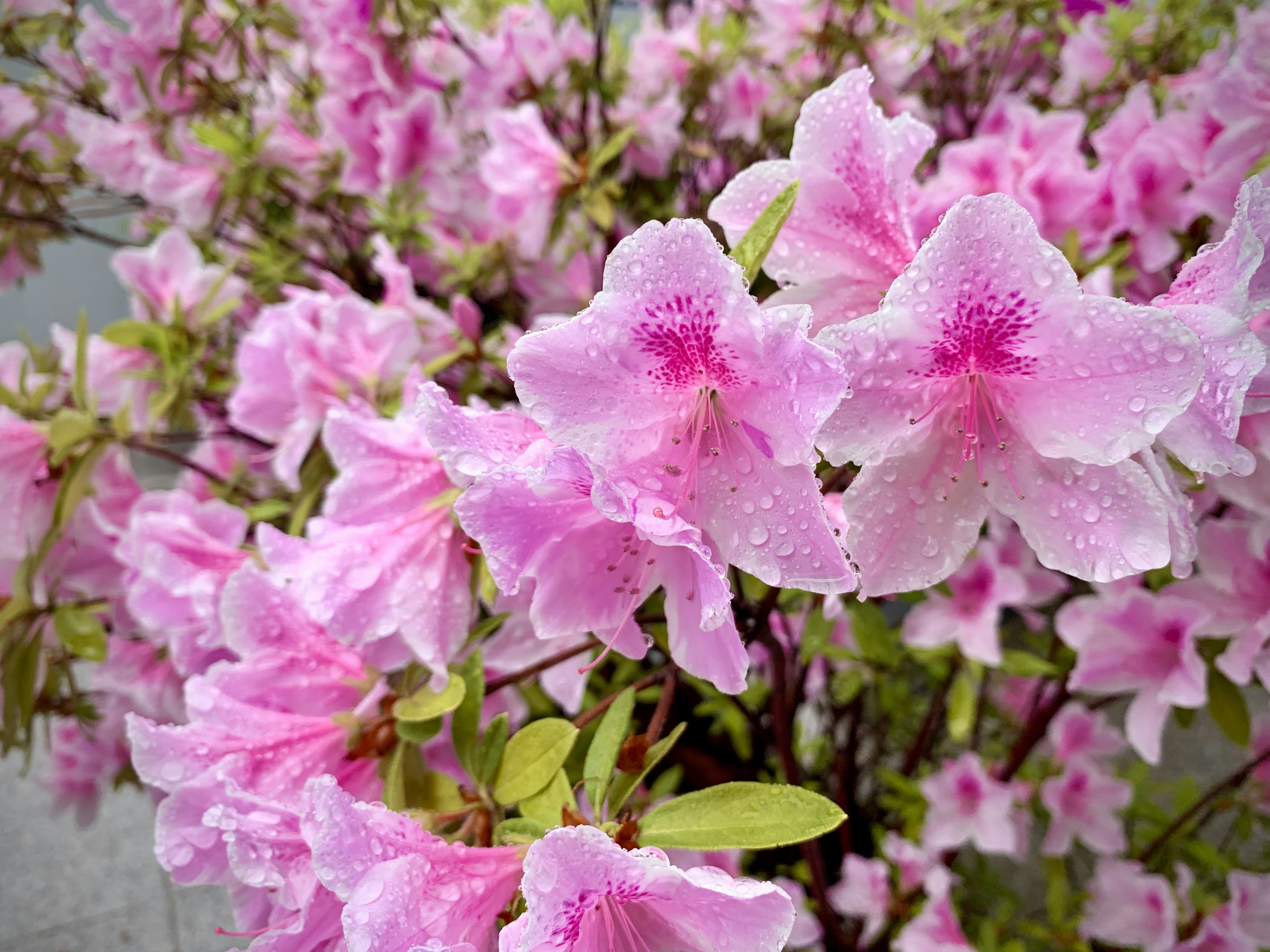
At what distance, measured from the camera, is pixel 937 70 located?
126 centimetres

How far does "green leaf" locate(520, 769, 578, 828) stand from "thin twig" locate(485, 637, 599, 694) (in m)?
0.08

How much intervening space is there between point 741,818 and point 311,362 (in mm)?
550

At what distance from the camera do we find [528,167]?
0.99 meters

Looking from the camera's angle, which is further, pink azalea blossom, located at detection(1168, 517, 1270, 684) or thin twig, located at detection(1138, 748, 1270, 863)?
thin twig, located at detection(1138, 748, 1270, 863)

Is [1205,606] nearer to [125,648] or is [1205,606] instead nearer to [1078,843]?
[1078,843]

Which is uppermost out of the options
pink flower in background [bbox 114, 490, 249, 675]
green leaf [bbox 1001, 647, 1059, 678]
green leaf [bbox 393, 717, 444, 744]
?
green leaf [bbox 393, 717, 444, 744]

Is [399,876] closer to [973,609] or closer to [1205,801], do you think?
[973,609]

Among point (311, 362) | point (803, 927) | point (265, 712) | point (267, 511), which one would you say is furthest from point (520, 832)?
point (803, 927)

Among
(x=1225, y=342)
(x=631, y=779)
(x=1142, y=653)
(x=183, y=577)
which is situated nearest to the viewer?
(x=1225, y=342)

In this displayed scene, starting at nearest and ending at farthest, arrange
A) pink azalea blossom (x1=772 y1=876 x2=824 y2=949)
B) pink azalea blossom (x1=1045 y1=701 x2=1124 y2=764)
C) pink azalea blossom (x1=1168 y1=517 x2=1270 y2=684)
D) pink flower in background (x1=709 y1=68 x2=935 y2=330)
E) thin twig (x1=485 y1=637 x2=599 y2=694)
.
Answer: pink flower in background (x1=709 y1=68 x2=935 y2=330) → thin twig (x1=485 y1=637 x2=599 y2=694) → pink azalea blossom (x1=1168 y1=517 x2=1270 y2=684) → pink azalea blossom (x1=772 y1=876 x2=824 y2=949) → pink azalea blossom (x1=1045 y1=701 x2=1124 y2=764)

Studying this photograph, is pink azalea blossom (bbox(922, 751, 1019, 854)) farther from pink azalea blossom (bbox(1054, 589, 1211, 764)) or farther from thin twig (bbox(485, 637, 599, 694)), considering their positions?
Answer: thin twig (bbox(485, 637, 599, 694))

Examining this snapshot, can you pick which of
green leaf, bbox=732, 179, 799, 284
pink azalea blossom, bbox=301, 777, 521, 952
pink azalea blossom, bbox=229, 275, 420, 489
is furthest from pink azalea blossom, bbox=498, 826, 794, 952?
pink azalea blossom, bbox=229, 275, 420, 489

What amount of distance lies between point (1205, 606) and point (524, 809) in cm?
60

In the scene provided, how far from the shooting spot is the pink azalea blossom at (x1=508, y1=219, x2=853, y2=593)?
30 cm
